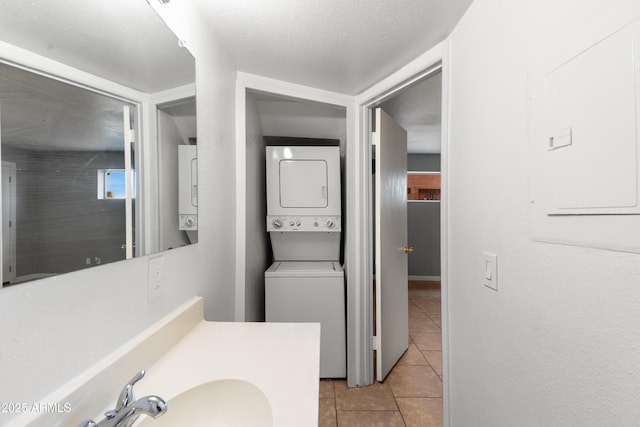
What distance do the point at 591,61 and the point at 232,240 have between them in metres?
1.55

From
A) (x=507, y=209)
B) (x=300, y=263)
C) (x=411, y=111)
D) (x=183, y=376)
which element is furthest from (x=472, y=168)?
(x=411, y=111)

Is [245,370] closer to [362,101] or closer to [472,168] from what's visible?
[472,168]

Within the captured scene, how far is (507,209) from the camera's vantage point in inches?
33.6

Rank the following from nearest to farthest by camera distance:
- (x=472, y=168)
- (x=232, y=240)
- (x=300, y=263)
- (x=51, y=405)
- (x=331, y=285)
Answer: (x=51, y=405) → (x=472, y=168) → (x=232, y=240) → (x=331, y=285) → (x=300, y=263)

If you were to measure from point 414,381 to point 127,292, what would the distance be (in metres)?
2.05

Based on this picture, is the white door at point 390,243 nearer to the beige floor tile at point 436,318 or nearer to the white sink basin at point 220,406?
the beige floor tile at point 436,318

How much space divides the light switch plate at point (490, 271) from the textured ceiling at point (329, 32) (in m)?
1.00

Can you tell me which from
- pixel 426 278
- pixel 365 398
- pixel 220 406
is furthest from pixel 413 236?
pixel 220 406

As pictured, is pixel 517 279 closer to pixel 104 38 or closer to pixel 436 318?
pixel 104 38

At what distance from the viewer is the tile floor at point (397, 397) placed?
1617 mm

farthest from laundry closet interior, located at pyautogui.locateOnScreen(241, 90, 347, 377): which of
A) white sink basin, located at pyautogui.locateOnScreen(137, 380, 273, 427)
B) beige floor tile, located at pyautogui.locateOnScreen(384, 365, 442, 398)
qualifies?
white sink basin, located at pyautogui.locateOnScreen(137, 380, 273, 427)

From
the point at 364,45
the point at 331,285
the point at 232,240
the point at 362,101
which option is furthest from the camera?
the point at 331,285

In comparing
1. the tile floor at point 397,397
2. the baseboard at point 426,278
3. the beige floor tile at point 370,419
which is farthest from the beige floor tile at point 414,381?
the baseboard at point 426,278

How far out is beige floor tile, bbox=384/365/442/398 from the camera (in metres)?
1.84
